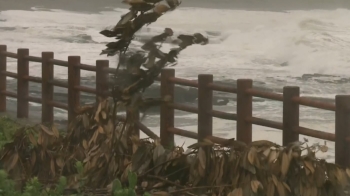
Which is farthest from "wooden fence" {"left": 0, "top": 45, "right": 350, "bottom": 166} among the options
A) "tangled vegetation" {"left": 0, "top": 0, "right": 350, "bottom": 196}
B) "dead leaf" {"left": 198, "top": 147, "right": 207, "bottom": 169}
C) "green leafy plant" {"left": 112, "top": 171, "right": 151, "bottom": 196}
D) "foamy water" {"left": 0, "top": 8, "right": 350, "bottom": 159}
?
"green leafy plant" {"left": 112, "top": 171, "right": 151, "bottom": 196}

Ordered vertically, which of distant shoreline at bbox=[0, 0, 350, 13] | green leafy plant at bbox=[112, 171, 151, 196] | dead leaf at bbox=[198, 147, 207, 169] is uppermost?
distant shoreline at bbox=[0, 0, 350, 13]

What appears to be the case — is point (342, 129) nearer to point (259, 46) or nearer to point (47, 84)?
point (259, 46)

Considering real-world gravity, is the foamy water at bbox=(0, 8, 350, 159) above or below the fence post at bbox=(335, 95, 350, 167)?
above

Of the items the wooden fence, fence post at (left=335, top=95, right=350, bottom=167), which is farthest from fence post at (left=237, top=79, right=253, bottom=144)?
fence post at (left=335, top=95, right=350, bottom=167)

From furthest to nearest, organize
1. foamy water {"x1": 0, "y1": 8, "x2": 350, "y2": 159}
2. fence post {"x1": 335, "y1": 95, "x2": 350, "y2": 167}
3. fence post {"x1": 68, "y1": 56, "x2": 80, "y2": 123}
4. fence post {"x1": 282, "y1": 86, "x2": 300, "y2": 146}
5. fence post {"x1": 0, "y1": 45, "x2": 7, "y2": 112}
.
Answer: fence post {"x1": 0, "y1": 45, "x2": 7, "y2": 112}
fence post {"x1": 68, "y1": 56, "x2": 80, "y2": 123}
foamy water {"x1": 0, "y1": 8, "x2": 350, "y2": 159}
fence post {"x1": 282, "y1": 86, "x2": 300, "y2": 146}
fence post {"x1": 335, "y1": 95, "x2": 350, "y2": 167}

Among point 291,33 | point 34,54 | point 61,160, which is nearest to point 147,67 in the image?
point 61,160

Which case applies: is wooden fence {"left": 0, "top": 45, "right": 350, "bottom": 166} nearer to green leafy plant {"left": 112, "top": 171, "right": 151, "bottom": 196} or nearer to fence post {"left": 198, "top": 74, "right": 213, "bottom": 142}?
fence post {"left": 198, "top": 74, "right": 213, "bottom": 142}

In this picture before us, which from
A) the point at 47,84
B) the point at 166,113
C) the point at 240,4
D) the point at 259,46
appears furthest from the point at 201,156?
the point at 47,84

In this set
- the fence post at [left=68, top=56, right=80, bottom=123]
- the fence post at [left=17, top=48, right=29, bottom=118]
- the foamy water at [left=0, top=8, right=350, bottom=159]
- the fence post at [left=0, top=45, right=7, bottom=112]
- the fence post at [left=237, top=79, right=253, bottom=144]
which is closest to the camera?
the fence post at [left=237, top=79, right=253, bottom=144]

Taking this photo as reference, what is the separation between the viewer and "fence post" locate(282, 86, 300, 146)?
204 inches

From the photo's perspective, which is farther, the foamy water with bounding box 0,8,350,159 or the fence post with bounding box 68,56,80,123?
the fence post with bounding box 68,56,80,123

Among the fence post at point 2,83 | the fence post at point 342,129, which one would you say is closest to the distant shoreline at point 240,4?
the fence post at point 342,129

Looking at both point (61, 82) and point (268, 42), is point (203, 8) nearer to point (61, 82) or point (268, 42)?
point (268, 42)

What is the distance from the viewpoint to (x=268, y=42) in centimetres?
638
